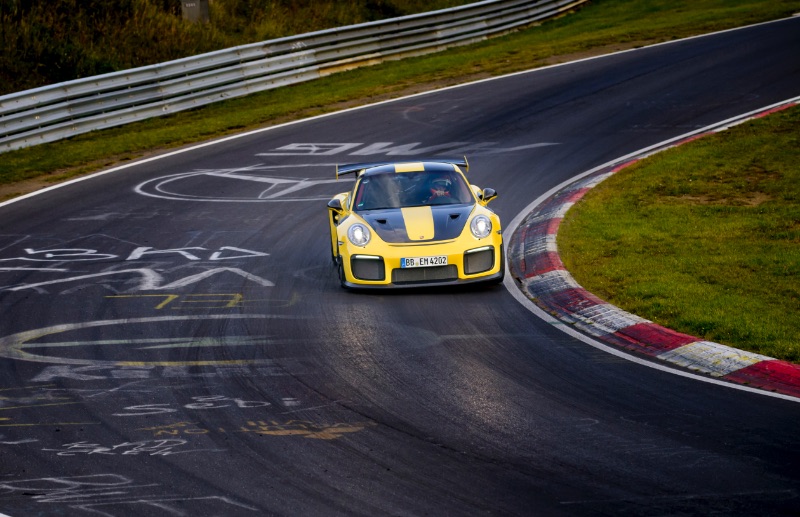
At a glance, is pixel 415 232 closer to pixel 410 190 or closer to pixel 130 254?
pixel 410 190

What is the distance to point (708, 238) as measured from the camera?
1319cm

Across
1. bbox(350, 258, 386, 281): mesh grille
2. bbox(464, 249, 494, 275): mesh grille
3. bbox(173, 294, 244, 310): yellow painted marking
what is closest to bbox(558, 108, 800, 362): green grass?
bbox(464, 249, 494, 275): mesh grille

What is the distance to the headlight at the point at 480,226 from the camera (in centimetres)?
1209

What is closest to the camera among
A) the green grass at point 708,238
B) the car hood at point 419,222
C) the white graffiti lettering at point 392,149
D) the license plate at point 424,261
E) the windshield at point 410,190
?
the green grass at point 708,238

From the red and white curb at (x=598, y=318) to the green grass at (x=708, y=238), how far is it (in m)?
0.18

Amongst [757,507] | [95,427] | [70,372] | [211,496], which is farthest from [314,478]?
[70,372]

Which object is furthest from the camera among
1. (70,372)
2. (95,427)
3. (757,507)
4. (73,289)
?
(73,289)

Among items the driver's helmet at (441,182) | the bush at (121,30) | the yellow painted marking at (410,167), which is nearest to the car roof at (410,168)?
the yellow painted marking at (410,167)

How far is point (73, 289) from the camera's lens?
12.0 meters

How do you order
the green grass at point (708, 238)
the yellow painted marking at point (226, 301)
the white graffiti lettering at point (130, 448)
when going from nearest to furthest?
1. the white graffiti lettering at point (130, 448)
2. the green grass at point (708, 238)
3. the yellow painted marking at point (226, 301)

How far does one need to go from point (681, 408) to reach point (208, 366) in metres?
3.94

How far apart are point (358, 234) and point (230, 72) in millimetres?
14286

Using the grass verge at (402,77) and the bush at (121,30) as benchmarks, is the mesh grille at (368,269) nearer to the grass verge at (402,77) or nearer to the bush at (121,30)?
the grass verge at (402,77)

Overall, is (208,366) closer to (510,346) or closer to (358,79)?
(510,346)
